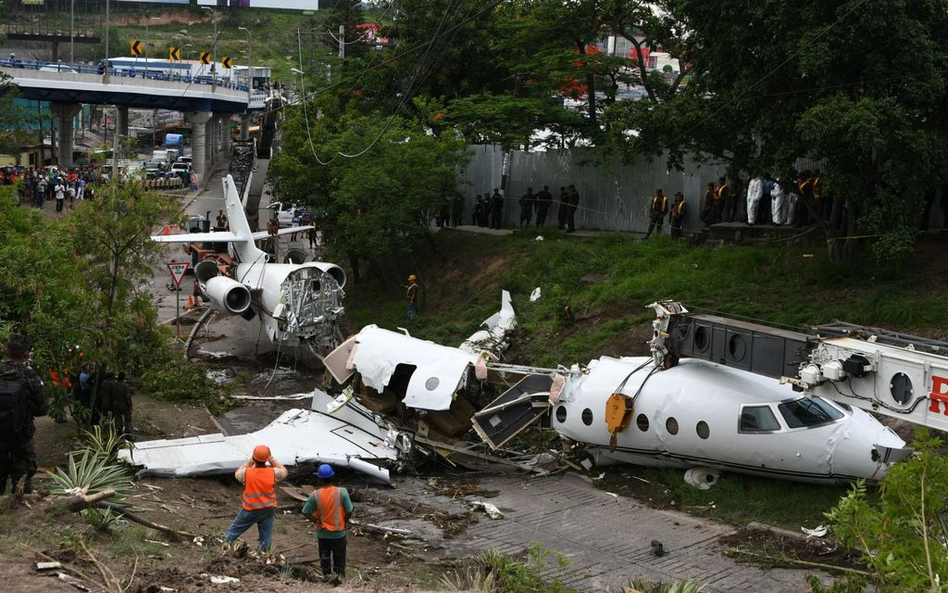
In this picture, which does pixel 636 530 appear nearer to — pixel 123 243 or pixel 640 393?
pixel 640 393

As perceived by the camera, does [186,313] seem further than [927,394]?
Yes

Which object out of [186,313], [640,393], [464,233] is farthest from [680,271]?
[186,313]

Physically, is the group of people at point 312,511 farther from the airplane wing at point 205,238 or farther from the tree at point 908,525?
the airplane wing at point 205,238

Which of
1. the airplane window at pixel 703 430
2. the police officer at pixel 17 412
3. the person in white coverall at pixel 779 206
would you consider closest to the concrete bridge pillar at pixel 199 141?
the person in white coverall at pixel 779 206

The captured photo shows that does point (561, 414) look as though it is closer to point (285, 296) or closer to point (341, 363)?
point (341, 363)

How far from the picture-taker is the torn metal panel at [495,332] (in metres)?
28.5

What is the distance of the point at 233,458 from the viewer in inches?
776

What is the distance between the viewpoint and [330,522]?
43.9 feet

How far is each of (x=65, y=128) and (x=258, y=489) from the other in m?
72.1

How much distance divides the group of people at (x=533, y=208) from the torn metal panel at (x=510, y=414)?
16.2 meters

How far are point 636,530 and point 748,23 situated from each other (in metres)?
14.0

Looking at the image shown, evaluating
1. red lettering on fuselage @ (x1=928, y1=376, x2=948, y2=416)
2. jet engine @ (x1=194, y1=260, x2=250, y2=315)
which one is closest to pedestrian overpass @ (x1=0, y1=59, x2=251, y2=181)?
jet engine @ (x1=194, y1=260, x2=250, y2=315)

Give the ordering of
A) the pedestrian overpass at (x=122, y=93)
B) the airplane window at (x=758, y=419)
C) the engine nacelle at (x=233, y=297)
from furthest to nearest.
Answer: the pedestrian overpass at (x=122, y=93), the engine nacelle at (x=233, y=297), the airplane window at (x=758, y=419)

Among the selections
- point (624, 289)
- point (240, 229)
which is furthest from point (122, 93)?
point (624, 289)
